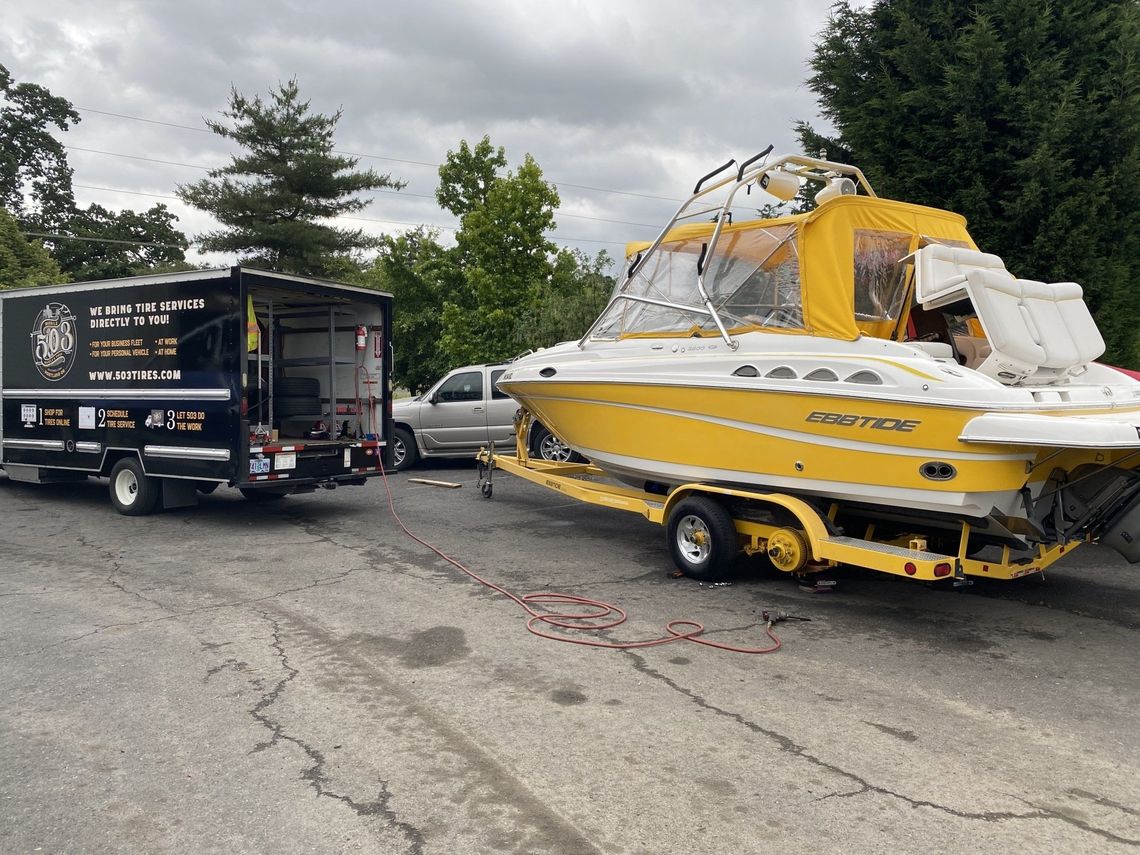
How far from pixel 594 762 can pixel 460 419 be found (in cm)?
1068

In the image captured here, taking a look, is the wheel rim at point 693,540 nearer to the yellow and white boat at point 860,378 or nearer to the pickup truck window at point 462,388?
the yellow and white boat at point 860,378

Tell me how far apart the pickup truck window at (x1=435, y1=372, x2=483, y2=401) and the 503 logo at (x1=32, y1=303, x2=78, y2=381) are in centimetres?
527

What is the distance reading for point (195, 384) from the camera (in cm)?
965

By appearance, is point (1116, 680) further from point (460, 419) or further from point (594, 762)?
point (460, 419)

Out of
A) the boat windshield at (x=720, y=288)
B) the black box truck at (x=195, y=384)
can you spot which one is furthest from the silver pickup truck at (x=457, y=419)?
the boat windshield at (x=720, y=288)

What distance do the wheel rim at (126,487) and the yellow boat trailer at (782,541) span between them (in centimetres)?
579

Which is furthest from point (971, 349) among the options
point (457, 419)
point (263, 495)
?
point (457, 419)

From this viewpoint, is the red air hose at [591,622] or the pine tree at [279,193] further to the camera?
the pine tree at [279,193]

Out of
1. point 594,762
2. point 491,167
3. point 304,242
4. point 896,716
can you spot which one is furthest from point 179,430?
point 304,242

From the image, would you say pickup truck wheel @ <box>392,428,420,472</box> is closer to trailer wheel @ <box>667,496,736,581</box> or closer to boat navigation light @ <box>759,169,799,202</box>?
trailer wheel @ <box>667,496,736,581</box>

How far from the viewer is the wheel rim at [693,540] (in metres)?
7.23

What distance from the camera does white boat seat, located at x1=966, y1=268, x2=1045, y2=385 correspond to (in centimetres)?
599

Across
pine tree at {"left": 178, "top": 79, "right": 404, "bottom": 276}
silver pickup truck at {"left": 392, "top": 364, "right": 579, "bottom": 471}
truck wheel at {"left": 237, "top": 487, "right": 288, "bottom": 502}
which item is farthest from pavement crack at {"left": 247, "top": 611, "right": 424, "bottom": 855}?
pine tree at {"left": 178, "top": 79, "right": 404, "bottom": 276}

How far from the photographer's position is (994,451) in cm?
Result: 548
